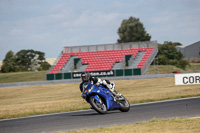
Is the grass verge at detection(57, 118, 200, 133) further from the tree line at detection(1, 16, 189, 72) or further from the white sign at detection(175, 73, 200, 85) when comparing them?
the tree line at detection(1, 16, 189, 72)

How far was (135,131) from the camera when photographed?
27.3 feet

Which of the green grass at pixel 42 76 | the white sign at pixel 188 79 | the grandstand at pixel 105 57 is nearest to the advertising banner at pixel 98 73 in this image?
the grandstand at pixel 105 57

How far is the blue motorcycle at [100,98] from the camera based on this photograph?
12.0m

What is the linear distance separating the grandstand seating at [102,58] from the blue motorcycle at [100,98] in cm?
3137

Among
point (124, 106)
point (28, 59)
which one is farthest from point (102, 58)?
point (28, 59)

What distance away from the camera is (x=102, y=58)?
46.7m

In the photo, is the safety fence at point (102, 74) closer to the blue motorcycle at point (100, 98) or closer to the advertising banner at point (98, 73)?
the advertising banner at point (98, 73)

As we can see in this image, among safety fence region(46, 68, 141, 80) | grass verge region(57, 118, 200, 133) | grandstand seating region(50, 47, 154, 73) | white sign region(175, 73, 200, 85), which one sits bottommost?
grass verge region(57, 118, 200, 133)

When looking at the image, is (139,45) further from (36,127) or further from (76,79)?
(36,127)

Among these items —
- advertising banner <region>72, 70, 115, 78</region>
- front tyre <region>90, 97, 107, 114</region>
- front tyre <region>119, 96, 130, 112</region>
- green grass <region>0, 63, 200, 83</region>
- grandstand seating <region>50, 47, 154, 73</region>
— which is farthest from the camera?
green grass <region>0, 63, 200, 83</region>

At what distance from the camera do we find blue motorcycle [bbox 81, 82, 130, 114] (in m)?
12.0

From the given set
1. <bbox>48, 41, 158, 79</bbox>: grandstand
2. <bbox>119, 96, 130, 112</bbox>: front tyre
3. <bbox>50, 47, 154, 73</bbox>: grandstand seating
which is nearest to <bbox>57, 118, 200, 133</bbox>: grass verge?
<bbox>119, 96, 130, 112</bbox>: front tyre

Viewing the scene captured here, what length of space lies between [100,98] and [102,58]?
1355 inches

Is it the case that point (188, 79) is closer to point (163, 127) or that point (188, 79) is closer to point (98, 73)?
point (163, 127)
